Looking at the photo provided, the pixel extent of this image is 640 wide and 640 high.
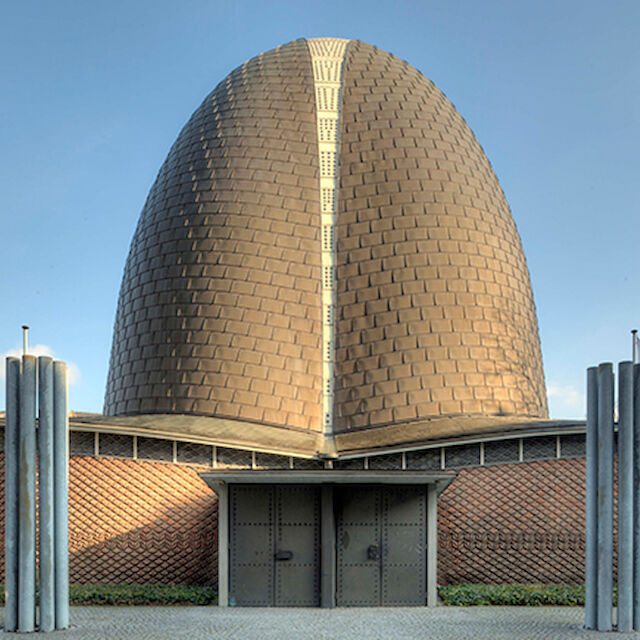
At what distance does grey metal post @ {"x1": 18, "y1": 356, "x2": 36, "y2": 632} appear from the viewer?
10539 mm

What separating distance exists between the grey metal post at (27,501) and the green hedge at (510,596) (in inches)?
303

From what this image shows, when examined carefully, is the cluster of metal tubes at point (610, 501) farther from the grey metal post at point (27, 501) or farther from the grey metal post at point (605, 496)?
the grey metal post at point (27, 501)

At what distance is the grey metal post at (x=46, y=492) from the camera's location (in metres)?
10.6

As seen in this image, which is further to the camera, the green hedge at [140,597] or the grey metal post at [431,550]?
the green hedge at [140,597]

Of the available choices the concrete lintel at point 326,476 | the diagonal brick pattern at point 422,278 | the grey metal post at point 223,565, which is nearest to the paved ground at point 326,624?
the grey metal post at point 223,565

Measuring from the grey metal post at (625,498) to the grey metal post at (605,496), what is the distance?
0.47 feet

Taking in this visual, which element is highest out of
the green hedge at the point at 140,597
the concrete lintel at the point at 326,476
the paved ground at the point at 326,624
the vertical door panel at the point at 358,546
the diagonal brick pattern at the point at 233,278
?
the diagonal brick pattern at the point at 233,278

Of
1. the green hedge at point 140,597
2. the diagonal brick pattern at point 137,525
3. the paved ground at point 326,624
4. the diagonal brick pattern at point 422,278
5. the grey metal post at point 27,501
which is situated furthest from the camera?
the diagonal brick pattern at point 422,278

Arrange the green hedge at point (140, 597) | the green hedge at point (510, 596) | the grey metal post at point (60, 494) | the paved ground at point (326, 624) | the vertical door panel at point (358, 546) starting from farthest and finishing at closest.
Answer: the green hedge at point (140, 597), the green hedge at point (510, 596), the vertical door panel at point (358, 546), the grey metal post at point (60, 494), the paved ground at point (326, 624)

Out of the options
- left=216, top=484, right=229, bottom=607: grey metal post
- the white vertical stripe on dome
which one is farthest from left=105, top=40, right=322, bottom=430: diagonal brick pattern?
left=216, top=484, right=229, bottom=607: grey metal post

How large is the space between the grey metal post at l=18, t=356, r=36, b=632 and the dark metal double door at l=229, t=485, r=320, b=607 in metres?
4.00

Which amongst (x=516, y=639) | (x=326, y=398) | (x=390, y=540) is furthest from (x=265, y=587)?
(x=326, y=398)

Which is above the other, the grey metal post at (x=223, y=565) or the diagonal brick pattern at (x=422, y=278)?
the diagonal brick pattern at (x=422, y=278)

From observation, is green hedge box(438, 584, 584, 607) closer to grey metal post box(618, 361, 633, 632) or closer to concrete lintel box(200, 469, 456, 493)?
concrete lintel box(200, 469, 456, 493)
